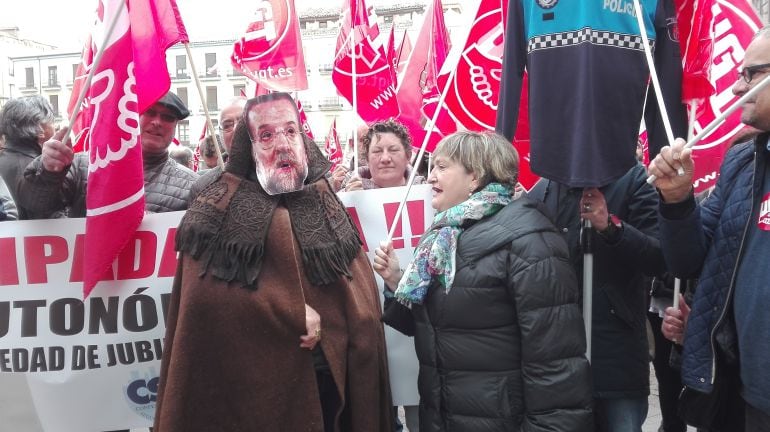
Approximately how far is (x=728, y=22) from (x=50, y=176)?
3.19m

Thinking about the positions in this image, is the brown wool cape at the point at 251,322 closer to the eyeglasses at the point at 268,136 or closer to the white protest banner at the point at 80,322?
the eyeglasses at the point at 268,136

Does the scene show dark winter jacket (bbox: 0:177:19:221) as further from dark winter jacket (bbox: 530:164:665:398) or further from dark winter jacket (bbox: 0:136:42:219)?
dark winter jacket (bbox: 530:164:665:398)

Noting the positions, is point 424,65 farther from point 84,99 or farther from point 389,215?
point 84,99

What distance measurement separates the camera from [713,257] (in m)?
2.71

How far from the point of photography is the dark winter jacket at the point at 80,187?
329 cm

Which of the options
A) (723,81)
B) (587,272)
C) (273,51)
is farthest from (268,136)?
(273,51)

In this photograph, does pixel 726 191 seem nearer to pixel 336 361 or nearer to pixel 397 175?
pixel 336 361

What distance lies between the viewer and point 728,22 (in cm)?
376

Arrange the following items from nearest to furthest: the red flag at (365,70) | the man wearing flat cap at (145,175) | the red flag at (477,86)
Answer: the man wearing flat cap at (145,175), the red flag at (477,86), the red flag at (365,70)

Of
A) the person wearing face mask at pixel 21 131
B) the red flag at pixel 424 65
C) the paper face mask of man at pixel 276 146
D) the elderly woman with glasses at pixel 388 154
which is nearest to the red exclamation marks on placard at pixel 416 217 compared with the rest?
the elderly woman with glasses at pixel 388 154

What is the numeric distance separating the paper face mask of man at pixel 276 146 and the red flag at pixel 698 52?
5.16 feet

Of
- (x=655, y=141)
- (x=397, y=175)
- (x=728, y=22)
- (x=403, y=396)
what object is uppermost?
(x=728, y=22)

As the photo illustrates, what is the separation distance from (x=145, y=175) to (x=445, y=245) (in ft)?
5.61

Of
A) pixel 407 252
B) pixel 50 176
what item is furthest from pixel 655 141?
pixel 50 176
